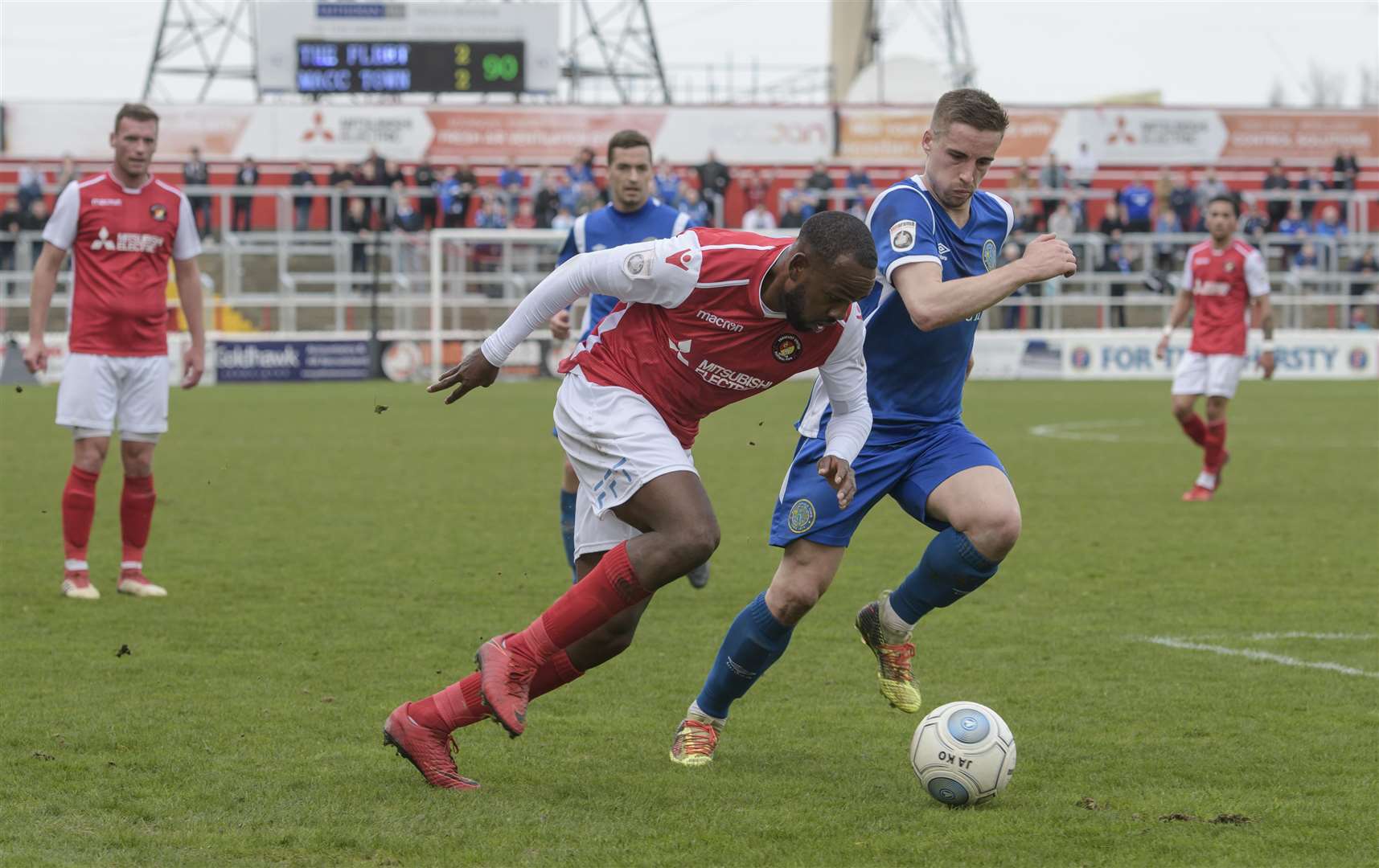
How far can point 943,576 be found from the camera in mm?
5590

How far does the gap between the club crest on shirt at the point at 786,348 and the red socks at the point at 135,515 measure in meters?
4.79

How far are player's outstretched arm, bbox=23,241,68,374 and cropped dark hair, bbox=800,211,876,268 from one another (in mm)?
4995

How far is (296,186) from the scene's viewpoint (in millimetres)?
32094

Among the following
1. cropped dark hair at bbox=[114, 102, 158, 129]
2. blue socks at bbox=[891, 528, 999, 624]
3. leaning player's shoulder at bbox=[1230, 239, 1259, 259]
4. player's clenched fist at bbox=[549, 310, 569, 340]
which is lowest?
blue socks at bbox=[891, 528, 999, 624]

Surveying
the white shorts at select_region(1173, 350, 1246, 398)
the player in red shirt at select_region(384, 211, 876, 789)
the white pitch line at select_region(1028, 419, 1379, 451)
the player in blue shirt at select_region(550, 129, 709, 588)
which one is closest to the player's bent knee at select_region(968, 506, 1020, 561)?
the player in red shirt at select_region(384, 211, 876, 789)

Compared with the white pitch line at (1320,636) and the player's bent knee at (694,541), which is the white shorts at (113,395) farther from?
the white pitch line at (1320,636)

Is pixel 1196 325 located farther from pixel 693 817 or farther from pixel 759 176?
pixel 759 176

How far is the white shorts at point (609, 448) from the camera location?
4781mm

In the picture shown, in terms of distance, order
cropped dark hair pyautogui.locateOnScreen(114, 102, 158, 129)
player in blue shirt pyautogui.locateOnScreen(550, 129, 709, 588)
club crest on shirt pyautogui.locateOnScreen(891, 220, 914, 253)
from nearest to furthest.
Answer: club crest on shirt pyautogui.locateOnScreen(891, 220, 914, 253)
cropped dark hair pyautogui.locateOnScreen(114, 102, 158, 129)
player in blue shirt pyautogui.locateOnScreen(550, 129, 709, 588)

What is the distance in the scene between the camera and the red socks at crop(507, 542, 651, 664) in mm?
4734

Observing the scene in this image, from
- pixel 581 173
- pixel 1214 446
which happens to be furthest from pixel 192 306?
pixel 581 173

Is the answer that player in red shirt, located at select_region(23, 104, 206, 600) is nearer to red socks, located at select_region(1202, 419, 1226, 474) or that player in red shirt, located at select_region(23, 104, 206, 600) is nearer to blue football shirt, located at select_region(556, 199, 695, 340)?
blue football shirt, located at select_region(556, 199, 695, 340)

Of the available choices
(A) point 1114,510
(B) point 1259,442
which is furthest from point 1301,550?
(B) point 1259,442

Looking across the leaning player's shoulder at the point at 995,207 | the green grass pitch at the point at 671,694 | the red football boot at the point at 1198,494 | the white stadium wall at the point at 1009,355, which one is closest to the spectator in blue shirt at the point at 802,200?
the white stadium wall at the point at 1009,355
